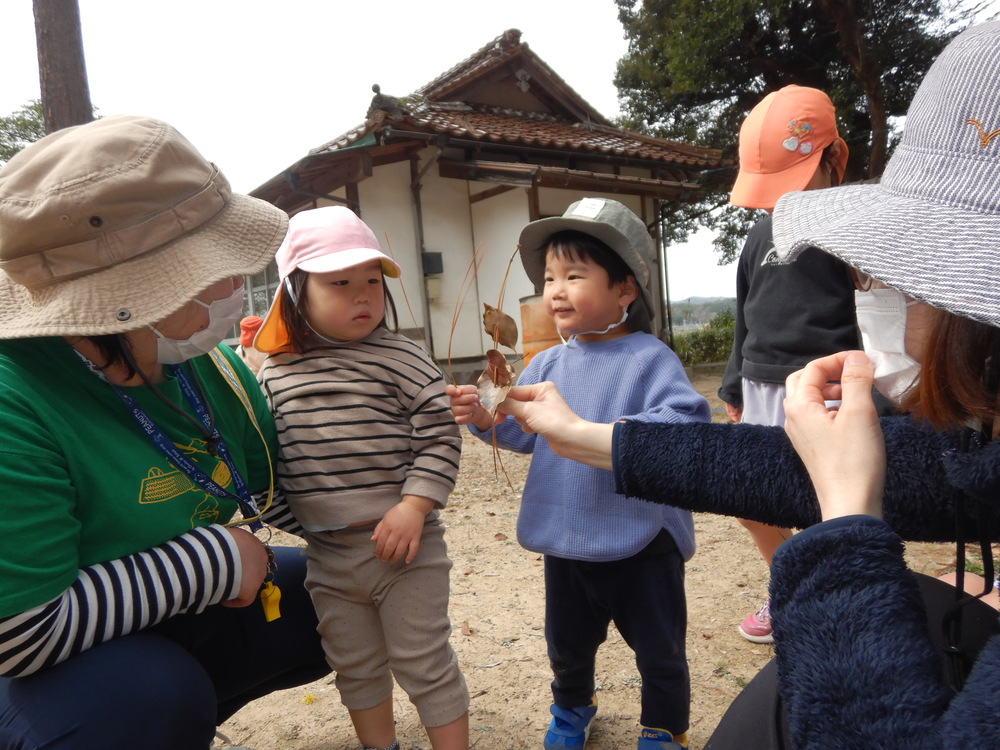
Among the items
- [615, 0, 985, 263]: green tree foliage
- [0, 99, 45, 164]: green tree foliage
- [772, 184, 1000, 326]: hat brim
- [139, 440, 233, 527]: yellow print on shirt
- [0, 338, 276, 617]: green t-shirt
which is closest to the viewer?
[772, 184, 1000, 326]: hat brim

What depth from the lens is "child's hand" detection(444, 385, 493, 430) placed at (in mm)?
1843

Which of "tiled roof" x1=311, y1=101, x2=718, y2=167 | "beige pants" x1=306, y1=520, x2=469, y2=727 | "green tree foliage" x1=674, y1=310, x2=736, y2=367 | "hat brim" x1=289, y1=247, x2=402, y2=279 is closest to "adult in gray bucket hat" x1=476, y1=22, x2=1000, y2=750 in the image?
"beige pants" x1=306, y1=520, x2=469, y2=727

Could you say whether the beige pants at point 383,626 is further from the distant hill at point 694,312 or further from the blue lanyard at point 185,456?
the distant hill at point 694,312

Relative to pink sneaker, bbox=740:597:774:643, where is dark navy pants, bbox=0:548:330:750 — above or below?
above

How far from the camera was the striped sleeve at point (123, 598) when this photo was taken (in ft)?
3.94

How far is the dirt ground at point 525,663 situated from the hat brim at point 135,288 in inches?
61.5

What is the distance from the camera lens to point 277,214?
159 centimetres

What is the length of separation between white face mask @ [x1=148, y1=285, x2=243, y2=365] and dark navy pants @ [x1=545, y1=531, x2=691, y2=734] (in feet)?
3.76

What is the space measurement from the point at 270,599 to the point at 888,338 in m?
1.49

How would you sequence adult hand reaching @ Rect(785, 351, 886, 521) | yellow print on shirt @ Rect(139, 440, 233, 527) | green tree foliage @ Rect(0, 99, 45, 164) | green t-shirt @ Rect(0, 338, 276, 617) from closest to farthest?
adult hand reaching @ Rect(785, 351, 886, 521), green t-shirt @ Rect(0, 338, 276, 617), yellow print on shirt @ Rect(139, 440, 233, 527), green tree foliage @ Rect(0, 99, 45, 164)


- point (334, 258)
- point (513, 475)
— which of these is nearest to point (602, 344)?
point (334, 258)

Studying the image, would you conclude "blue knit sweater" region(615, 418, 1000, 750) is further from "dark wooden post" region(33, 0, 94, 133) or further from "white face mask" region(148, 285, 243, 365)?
"dark wooden post" region(33, 0, 94, 133)

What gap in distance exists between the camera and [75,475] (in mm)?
1320

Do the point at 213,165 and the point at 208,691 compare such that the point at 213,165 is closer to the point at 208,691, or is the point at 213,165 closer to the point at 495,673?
the point at 208,691
